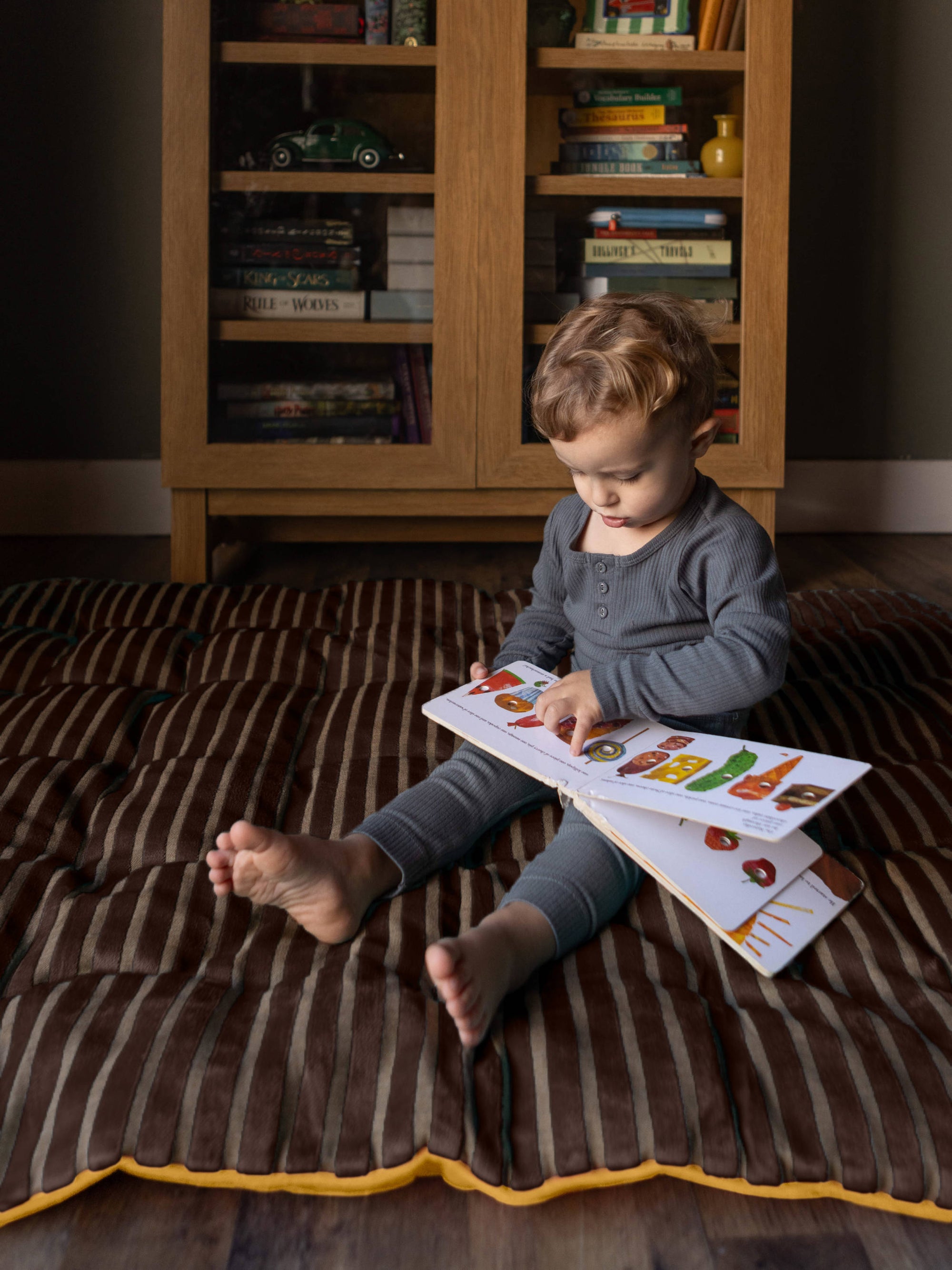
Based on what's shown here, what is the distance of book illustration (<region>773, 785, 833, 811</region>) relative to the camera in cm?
70

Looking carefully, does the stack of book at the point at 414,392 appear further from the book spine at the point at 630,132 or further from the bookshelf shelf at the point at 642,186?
the book spine at the point at 630,132

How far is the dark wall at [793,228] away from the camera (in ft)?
6.95

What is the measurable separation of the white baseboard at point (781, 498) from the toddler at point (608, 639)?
4.86 feet

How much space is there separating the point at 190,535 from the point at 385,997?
1282mm

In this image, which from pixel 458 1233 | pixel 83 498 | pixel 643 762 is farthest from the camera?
pixel 83 498

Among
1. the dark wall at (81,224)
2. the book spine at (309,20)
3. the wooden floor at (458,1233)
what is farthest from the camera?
the dark wall at (81,224)

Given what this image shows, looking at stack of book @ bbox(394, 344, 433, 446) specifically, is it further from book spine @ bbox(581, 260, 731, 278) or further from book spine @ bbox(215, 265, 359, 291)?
book spine @ bbox(581, 260, 731, 278)

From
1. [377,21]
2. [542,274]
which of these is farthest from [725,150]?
[377,21]

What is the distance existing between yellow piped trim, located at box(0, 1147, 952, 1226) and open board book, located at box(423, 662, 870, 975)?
15 cm

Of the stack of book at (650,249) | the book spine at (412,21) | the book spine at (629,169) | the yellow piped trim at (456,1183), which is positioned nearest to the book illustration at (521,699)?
the yellow piped trim at (456,1183)

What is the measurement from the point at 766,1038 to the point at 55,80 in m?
2.21

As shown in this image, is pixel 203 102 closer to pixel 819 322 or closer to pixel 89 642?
pixel 89 642

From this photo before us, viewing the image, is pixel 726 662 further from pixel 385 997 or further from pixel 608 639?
pixel 385 997

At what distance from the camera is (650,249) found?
1802 millimetres
